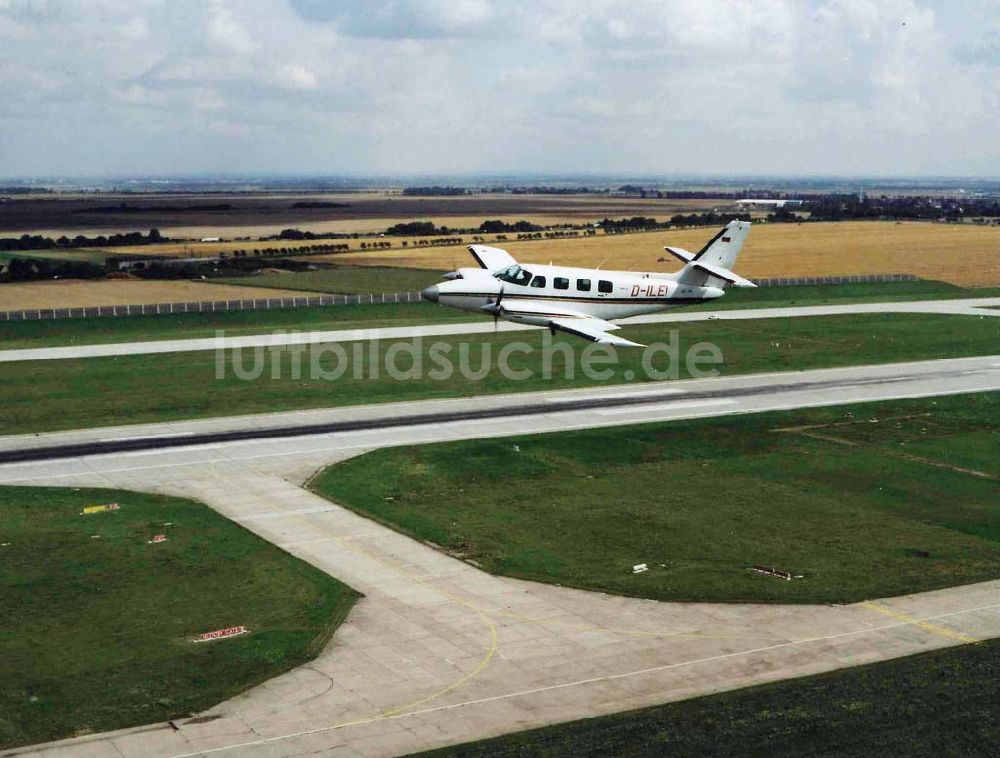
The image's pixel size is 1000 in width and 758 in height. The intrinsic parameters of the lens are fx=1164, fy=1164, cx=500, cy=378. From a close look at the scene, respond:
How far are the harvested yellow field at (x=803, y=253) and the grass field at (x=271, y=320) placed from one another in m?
14.7

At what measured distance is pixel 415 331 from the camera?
9419 cm

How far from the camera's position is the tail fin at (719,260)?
2687 inches

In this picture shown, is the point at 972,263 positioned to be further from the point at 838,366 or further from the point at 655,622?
the point at 655,622

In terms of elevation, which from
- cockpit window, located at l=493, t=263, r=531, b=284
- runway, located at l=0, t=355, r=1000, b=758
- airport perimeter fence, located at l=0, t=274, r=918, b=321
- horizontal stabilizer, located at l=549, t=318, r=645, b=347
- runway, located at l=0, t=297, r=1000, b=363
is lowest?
runway, located at l=0, t=355, r=1000, b=758

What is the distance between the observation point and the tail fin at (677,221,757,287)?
68.2 metres

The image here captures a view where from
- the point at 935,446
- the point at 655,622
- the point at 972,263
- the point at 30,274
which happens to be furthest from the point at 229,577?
the point at 972,263

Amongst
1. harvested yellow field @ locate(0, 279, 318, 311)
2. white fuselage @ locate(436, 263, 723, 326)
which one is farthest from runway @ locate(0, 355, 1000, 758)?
harvested yellow field @ locate(0, 279, 318, 311)

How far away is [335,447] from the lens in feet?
190

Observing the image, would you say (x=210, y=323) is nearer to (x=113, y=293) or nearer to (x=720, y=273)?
(x=113, y=293)

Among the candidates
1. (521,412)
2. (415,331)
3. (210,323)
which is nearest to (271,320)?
(210,323)

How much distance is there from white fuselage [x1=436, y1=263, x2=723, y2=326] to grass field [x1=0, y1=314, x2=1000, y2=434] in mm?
8308

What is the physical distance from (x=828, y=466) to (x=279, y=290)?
75.7 m

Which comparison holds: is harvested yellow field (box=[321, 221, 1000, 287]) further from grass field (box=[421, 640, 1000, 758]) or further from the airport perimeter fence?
grass field (box=[421, 640, 1000, 758])

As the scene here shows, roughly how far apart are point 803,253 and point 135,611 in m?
132
